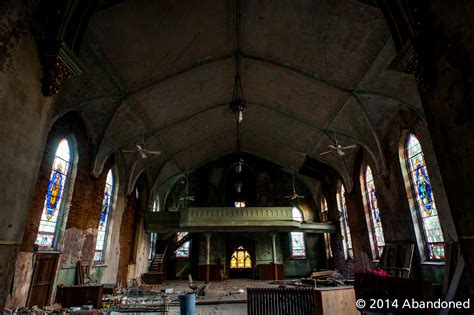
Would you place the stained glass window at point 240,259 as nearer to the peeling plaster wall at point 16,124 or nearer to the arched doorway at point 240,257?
the arched doorway at point 240,257

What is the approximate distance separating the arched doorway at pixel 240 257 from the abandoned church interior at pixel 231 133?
2369 millimetres

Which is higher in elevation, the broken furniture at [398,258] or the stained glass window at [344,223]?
the stained glass window at [344,223]

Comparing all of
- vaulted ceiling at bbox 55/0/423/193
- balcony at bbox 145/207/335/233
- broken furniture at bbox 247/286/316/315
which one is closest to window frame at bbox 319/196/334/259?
balcony at bbox 145/207/335/233

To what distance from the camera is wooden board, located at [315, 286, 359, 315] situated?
16.7 ft

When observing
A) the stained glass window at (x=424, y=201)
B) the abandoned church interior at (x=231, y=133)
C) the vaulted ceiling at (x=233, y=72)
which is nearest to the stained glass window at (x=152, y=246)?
the abandoned church interior at (x=231, y=133)

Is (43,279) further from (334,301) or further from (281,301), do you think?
(334,301)

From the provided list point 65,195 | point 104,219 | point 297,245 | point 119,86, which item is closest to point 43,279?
point 65,195

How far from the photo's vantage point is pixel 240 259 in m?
18.2

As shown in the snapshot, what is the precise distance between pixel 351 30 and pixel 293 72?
2.60 meters

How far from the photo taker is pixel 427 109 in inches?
151

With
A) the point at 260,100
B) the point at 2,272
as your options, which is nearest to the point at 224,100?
the point at 260,100

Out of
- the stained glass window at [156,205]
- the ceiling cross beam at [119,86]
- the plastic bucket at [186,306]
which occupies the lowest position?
the plastic bucket at [186,306]

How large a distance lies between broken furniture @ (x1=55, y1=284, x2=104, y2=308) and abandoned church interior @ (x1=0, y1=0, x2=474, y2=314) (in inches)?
1.8

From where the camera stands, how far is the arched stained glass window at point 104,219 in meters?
10.1
